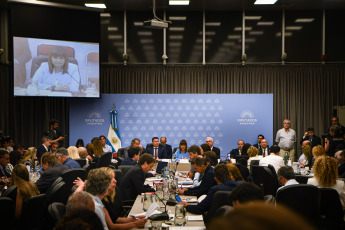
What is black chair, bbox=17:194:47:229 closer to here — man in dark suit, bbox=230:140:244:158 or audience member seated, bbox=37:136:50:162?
audience member seated, bbox=37:136:50:162

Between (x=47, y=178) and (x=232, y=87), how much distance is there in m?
8.65

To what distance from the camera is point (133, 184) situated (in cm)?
545

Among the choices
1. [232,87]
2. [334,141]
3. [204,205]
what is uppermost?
[232,87]

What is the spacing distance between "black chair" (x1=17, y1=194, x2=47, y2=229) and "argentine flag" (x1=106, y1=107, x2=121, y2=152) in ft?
24.7

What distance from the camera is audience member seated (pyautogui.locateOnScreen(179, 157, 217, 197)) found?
5117 millimetres

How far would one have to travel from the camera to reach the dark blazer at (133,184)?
538 centimetres

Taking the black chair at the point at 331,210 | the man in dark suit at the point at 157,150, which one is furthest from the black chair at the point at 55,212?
the man in dark suit at the point at 157,150

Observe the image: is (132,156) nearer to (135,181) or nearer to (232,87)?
(135,181)

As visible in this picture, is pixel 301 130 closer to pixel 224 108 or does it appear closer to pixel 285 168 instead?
pixel 224 108

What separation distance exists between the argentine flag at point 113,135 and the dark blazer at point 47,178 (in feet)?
20.0

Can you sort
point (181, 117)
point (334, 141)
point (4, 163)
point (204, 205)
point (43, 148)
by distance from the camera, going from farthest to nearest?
point (181, 117)
point (43, 148)
point (334, 141)
point (4, 163)
point (204, 205)

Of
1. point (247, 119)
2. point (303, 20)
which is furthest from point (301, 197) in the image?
point (303, 20)

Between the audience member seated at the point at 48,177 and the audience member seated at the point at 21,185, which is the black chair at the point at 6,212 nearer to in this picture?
the audience member seated at the point at 21,185

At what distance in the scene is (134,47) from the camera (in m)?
13.2
